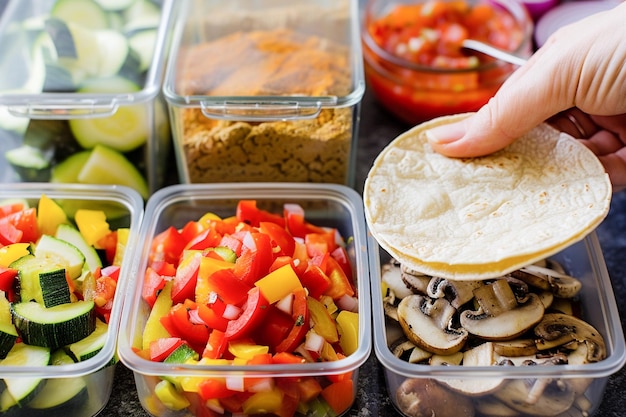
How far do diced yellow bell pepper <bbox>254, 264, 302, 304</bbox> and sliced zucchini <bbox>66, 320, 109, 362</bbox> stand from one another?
0.36 metres

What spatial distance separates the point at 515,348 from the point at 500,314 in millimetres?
86

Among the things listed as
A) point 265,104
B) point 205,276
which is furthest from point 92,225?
point 265,104

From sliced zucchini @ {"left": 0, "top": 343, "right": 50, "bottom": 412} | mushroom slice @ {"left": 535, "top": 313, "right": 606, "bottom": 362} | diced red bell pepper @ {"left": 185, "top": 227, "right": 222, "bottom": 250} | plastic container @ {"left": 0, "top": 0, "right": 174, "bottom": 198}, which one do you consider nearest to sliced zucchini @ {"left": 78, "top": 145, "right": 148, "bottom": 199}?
plastic container @ {"left": 0, "top": 0, "right": 174, "bottom": 198}

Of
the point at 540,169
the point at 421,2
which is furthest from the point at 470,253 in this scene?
the point at 421,2

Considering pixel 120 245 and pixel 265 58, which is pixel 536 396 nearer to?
pixel 120 245

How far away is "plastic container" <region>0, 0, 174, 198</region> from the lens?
192cm

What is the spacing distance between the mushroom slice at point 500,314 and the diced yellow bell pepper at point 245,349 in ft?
1.47

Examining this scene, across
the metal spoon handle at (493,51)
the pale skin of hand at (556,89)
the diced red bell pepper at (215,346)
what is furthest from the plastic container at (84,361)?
the metal spoon handle at (493,51)

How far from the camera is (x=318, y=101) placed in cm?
186

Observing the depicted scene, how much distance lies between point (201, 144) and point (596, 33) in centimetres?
101

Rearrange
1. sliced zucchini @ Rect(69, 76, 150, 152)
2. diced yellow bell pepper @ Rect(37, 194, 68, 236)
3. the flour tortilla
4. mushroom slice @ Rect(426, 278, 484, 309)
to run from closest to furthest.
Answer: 1. the flour tortilla
2. mushroom slice @ Rect(426, 278, 484, 309)
3. diced yellow bell pepper @ Rect(37, 194, 68, 236)
4. sliced zucchini @ Rect(69, 76, 150, 152)

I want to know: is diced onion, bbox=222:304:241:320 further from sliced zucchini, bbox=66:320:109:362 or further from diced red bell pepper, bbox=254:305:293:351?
sliced zucchini, bbox=66:320:109:362

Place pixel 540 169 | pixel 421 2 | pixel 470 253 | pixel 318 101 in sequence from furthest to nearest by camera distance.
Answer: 1. pixel 421 2
2. pixel 318 101
3. pixel 540 169
4. pixel 470 253

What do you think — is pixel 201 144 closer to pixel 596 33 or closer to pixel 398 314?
pixel 398 314
